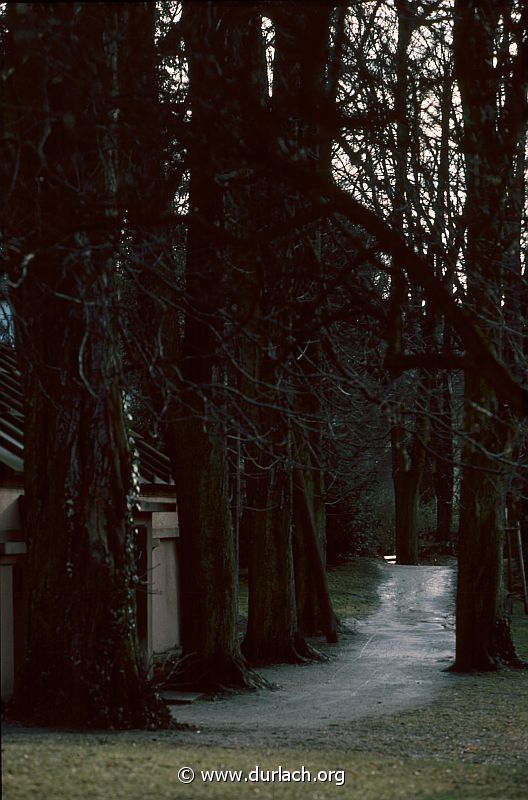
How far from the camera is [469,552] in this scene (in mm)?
18594

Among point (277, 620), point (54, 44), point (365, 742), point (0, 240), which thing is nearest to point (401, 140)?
point (54, 44)

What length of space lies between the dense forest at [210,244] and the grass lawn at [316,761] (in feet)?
5.75

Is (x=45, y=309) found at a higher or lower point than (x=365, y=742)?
higher

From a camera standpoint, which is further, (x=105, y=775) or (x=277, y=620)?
(x=277, y=620)

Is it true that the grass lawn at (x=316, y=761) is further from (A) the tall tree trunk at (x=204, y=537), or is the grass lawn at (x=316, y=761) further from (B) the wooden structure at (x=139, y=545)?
(A) the tall tree trunk at (x=204, y=537)

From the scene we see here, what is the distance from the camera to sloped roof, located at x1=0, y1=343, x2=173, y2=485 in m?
14.5

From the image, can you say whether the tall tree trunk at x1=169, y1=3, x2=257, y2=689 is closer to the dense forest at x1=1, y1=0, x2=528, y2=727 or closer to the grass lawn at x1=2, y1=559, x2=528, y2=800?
the dense forest at x1=1, y1=0, x2=528, y2=727

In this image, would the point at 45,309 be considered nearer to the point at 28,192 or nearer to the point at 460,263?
the point at 28,192

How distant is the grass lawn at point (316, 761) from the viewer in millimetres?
7785

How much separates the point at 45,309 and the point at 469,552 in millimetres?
9540

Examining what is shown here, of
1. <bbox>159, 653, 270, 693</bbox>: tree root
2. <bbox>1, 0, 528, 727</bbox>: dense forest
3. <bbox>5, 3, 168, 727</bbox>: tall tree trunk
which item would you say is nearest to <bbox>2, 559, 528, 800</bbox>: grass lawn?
<bbox>5, 3, 168, 727</bbox>: tall tree trunk

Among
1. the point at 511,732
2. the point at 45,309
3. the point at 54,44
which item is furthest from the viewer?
the point at 511,732

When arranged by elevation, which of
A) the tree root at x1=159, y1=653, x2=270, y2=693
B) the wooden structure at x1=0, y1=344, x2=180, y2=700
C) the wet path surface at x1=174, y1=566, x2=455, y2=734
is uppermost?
the wooden structure at x1=0, y1=344, x2=180, y2=700

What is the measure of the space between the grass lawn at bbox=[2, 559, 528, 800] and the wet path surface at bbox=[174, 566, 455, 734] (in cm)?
86
